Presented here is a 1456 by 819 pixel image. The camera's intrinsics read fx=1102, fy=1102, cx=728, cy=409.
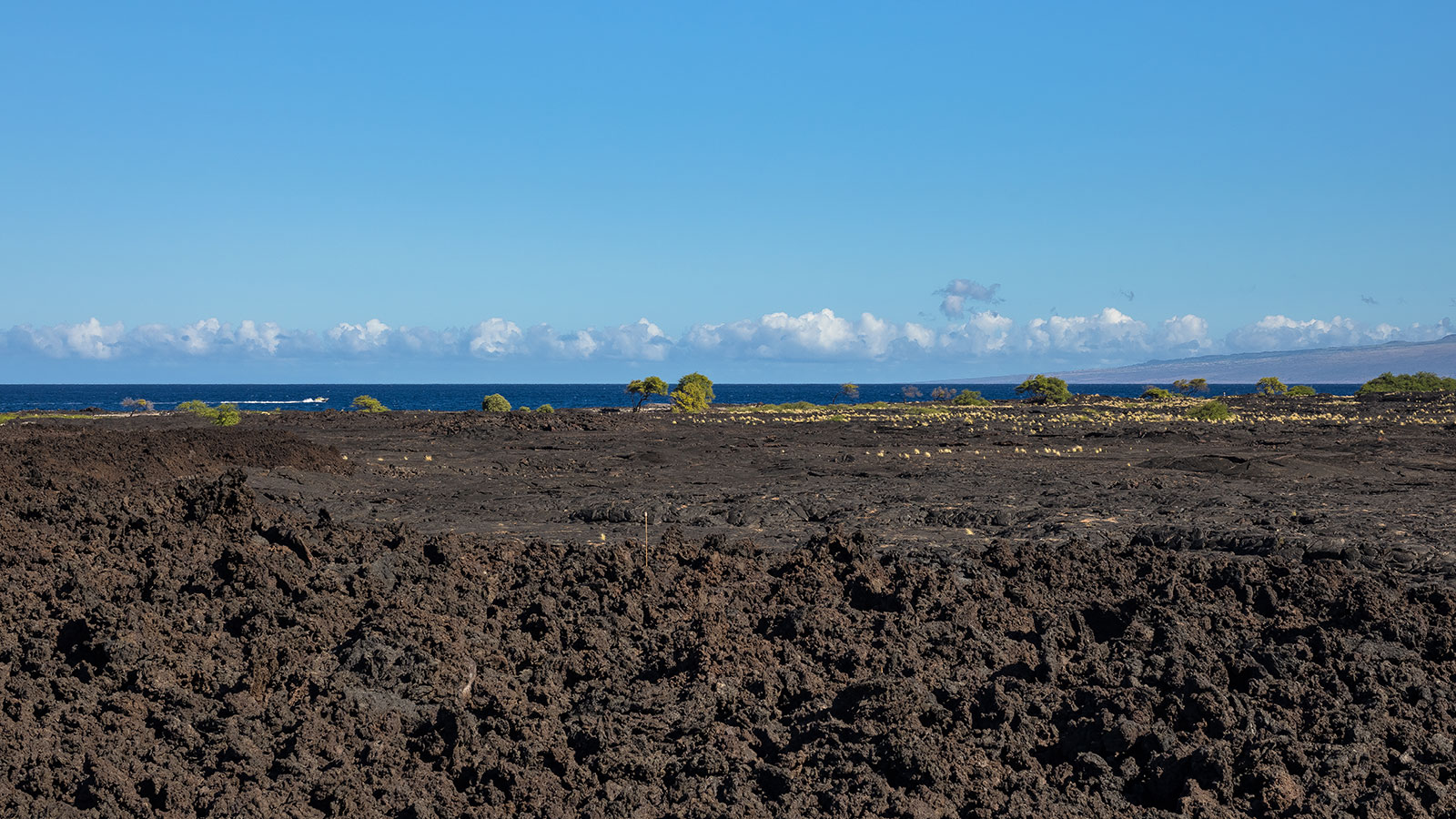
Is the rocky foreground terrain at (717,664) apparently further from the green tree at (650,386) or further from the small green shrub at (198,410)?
the green tree at (650,386)

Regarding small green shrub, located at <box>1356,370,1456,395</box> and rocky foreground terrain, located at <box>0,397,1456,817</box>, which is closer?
rocky foreground terrain, located at <box>0,397,1456,817</box>

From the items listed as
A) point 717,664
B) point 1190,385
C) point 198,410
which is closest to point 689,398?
point 198,410

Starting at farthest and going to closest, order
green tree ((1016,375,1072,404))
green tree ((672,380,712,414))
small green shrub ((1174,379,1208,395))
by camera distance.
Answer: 1. small green shrub ((1174,379,1208,395))
2. green tree ((1016,375,1072,404))
3. green tree ((672,380,712,414))

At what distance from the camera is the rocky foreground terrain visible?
5.77m

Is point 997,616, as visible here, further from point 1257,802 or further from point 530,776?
point 530,776

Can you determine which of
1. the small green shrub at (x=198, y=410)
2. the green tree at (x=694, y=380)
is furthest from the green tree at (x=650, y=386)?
the small green shrub at (x=198, y=410)

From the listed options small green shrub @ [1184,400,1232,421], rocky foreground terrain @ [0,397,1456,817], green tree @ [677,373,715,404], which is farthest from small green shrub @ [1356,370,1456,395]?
rocky foreground terrain @ [0,397,1456,817]

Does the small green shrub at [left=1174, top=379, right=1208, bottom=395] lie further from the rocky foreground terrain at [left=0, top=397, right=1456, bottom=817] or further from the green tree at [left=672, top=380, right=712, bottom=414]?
the rocky foreground terrain at [left=0, top=397, right=1456, bottom=817]

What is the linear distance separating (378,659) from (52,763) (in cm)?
206

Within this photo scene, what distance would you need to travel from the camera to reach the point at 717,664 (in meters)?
7.59

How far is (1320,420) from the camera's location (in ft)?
151

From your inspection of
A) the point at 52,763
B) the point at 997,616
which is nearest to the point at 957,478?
the point at 997,616

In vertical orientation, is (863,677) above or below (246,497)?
below

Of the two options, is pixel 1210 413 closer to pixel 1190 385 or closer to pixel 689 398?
pixel 689 398
